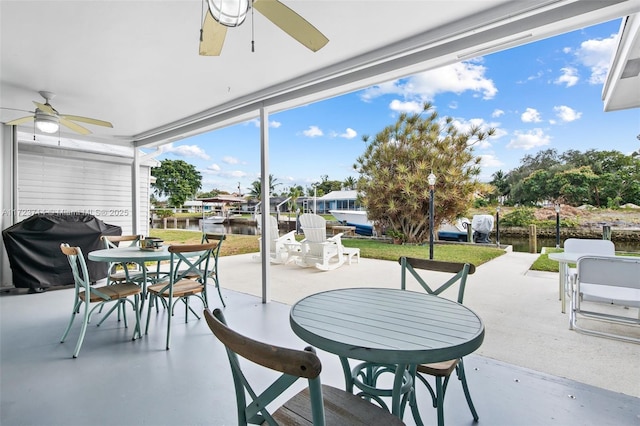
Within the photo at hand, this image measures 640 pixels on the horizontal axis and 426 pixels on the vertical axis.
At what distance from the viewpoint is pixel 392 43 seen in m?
2.39

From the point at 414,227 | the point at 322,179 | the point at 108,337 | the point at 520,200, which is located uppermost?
the point at 322,179

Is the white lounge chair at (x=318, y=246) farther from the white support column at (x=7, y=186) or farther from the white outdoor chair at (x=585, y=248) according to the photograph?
the white support column at (x=7, y=186)

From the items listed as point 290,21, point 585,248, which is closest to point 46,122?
point 290,21

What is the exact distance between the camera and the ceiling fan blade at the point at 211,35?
1.55m

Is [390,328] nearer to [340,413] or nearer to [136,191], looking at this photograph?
[340,413]

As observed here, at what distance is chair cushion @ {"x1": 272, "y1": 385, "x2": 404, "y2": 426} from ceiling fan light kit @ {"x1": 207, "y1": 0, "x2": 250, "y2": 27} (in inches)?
63.6

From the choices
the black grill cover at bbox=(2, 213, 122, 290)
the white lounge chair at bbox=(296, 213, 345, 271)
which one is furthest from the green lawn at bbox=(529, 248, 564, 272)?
the black grill cover at bbox=(2, 213, 122, 290)

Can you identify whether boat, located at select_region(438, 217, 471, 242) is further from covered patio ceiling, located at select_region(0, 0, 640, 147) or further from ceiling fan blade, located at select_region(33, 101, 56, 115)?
ceiling fan blade, located at select_region(33, 101, 56, 115)

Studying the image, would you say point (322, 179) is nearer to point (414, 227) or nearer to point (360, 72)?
point (414, 227)

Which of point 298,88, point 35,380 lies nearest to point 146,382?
point 35,380

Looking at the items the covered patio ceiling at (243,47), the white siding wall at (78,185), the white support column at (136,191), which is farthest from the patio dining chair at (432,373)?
the white siding wall at (78,185)

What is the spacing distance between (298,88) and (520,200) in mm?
2661

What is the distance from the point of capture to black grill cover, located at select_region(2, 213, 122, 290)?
13.0ft

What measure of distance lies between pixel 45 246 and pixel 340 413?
492cm
